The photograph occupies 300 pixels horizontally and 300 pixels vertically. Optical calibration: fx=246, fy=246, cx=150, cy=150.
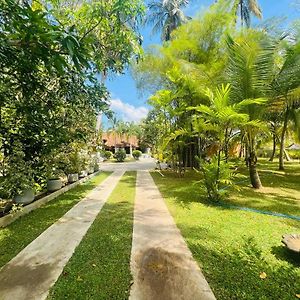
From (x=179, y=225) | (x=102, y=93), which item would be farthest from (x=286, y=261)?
(x=102, y=93)

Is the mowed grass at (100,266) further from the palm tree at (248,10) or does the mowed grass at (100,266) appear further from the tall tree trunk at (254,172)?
the palm tree at (248,10)

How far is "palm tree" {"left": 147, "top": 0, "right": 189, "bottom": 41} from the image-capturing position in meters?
19.0

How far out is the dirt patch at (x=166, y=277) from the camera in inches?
89.2

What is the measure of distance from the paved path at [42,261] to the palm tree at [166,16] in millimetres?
17658

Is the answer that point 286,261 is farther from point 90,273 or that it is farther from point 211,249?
point 90,273

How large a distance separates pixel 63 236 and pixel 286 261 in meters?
3.11

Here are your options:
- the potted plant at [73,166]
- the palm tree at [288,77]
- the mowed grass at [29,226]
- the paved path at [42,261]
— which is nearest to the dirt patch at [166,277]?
the paved path at [42,261]

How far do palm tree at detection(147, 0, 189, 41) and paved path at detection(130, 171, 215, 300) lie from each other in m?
17.6

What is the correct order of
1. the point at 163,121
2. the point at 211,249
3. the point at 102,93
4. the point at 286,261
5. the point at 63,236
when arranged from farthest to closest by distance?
the point at 163,121 < the point at 102,93 < the point at 63,236 < the point at 211,249 < the point at 286,261

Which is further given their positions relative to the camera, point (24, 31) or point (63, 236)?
point (63, 236)

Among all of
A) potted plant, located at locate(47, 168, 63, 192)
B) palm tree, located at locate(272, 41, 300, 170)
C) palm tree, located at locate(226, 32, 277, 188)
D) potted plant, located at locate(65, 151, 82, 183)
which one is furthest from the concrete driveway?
palm tree, located at locate(272, 41, 300, 170)

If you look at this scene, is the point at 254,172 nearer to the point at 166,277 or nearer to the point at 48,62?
the point at 166,277

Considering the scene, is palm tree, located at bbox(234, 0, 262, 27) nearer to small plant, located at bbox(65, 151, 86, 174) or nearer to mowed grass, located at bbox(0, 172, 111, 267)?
small plant, located at bbox(65, 151, 86, 174)

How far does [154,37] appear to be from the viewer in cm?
1992
